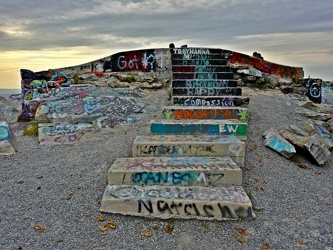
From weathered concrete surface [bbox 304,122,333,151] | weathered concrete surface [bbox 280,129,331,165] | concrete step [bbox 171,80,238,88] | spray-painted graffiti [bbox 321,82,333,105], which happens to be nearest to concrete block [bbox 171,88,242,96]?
concrete step [bbox 171,80,238,88]

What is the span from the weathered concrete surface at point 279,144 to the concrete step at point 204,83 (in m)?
3.19

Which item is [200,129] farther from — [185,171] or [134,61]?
[134,61]

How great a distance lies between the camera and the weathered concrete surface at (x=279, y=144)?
6594 millimetres

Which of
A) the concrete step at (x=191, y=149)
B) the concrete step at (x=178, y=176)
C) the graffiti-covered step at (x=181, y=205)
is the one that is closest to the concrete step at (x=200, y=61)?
the concrete step at (x=191, y=149)

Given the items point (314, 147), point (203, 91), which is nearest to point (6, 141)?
point (203, 91)

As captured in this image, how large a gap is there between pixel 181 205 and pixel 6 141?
5.36m

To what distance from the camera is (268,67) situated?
1304 centimetres

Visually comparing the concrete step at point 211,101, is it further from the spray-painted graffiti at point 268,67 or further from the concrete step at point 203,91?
the spray-painted graffiti at point 268,67

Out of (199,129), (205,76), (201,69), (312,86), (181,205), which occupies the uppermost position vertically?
(201,69)

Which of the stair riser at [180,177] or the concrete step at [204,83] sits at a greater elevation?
the concrete step at [204,83]

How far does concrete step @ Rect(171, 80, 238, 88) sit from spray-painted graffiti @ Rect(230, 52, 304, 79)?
3174 millimetres

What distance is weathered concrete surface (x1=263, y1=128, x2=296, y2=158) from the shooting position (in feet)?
21.6

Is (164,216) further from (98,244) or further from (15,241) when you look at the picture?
(15,241)

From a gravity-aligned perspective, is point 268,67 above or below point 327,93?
above
